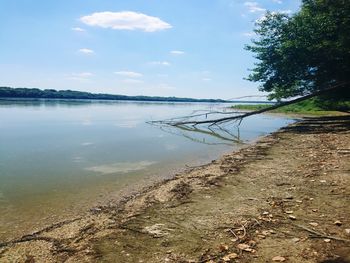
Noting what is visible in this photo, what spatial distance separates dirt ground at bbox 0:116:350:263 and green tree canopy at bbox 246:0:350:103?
19026 mm

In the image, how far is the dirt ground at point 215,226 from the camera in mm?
5988

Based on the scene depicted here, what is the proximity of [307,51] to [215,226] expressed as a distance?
86.5 ft

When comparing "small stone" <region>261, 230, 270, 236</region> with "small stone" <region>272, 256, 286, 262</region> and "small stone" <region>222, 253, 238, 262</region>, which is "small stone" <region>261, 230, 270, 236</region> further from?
"small stone" <region>222, 253, 238, 262</region>

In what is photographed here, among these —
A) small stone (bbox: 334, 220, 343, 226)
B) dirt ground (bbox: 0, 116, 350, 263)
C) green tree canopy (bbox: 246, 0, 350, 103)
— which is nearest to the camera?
dirt ground (bbox: 0, 116, 350, 263)

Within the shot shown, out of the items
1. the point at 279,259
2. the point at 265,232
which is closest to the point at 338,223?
the point at 265,232

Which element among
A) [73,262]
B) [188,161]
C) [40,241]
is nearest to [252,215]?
[73,262]

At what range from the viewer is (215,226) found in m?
7.21

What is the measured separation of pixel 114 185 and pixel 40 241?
17.8ft

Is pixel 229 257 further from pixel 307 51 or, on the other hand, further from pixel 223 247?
pixel 307 51

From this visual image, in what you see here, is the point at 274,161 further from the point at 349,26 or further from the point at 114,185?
the point at 349,26

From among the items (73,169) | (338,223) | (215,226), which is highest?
(338,223)

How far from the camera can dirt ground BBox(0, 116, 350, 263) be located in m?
5.99

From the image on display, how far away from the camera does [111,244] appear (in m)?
6.55

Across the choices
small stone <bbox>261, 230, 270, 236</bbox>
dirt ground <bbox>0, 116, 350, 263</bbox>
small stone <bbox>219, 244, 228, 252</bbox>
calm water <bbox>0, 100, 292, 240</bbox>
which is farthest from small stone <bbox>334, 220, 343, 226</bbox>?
calm water <bbox>0, 100, 292, 240</bbox>
